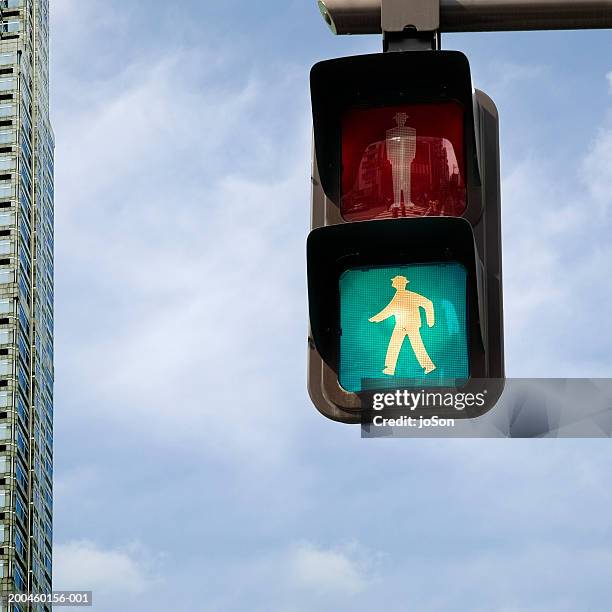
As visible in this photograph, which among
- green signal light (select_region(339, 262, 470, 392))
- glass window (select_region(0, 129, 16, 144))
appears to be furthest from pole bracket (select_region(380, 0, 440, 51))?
glass window (select_region(0, 129, 16, 144))

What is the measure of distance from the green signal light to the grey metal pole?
88 centimetres

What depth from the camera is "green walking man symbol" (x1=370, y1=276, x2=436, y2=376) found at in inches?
175

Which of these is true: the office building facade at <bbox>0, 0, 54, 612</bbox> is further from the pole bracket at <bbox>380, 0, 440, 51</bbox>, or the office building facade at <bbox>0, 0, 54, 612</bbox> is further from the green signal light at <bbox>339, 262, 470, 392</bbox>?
the pole bracket at <bbox>380, 0, 440, 51</bbox>

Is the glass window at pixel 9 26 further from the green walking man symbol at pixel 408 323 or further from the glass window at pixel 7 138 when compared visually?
the green walking man symbol at pixel 408 323

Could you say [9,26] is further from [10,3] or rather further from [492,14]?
[492,14]

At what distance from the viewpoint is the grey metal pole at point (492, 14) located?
4.81 m

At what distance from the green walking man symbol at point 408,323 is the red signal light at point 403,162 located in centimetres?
32

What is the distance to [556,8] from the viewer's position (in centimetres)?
482

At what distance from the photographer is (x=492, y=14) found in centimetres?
486

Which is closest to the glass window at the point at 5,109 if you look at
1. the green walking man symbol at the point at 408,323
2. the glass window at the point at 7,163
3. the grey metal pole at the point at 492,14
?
the glass window at the point at 7,163

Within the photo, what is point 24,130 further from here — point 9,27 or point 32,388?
point 32,388

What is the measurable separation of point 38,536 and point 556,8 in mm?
100204

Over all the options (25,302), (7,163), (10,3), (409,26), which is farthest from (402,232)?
(10,3)

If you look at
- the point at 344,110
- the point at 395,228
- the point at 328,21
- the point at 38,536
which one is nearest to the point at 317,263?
the point at 395,228
